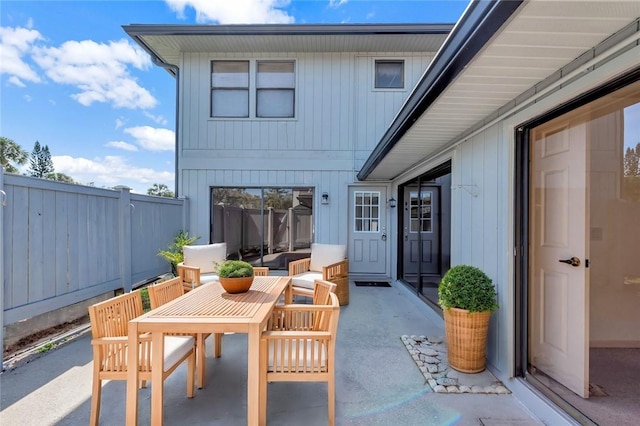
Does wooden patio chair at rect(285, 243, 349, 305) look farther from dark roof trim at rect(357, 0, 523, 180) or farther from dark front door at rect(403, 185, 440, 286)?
dark roof trim at rect(357, 0, 523, 180)

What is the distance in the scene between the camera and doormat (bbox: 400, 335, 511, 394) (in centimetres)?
238

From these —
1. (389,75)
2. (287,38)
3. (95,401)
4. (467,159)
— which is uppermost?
(287,38)

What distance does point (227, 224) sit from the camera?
6.66 meters

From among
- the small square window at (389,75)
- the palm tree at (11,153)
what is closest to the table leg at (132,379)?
the small square window at (389,75)

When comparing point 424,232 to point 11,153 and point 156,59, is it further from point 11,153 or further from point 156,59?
point 11,153

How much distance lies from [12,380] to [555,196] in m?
4.70

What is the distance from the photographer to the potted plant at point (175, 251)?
515 cm

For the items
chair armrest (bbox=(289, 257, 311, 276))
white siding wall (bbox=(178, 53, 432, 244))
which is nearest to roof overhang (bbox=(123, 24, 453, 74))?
white siding wall (bbox=(178, 53, 432, 244))

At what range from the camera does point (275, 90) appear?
6633mm

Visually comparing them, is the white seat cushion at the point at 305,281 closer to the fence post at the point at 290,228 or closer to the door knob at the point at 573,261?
the fence post at the point at 290,228

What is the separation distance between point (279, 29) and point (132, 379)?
6202 mm

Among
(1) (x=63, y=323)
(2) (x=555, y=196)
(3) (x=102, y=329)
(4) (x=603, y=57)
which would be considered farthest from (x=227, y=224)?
(4) (x=603, y=57)

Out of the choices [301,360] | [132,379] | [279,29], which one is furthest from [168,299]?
[279,29]

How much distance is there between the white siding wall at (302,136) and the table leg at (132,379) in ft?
16.1
